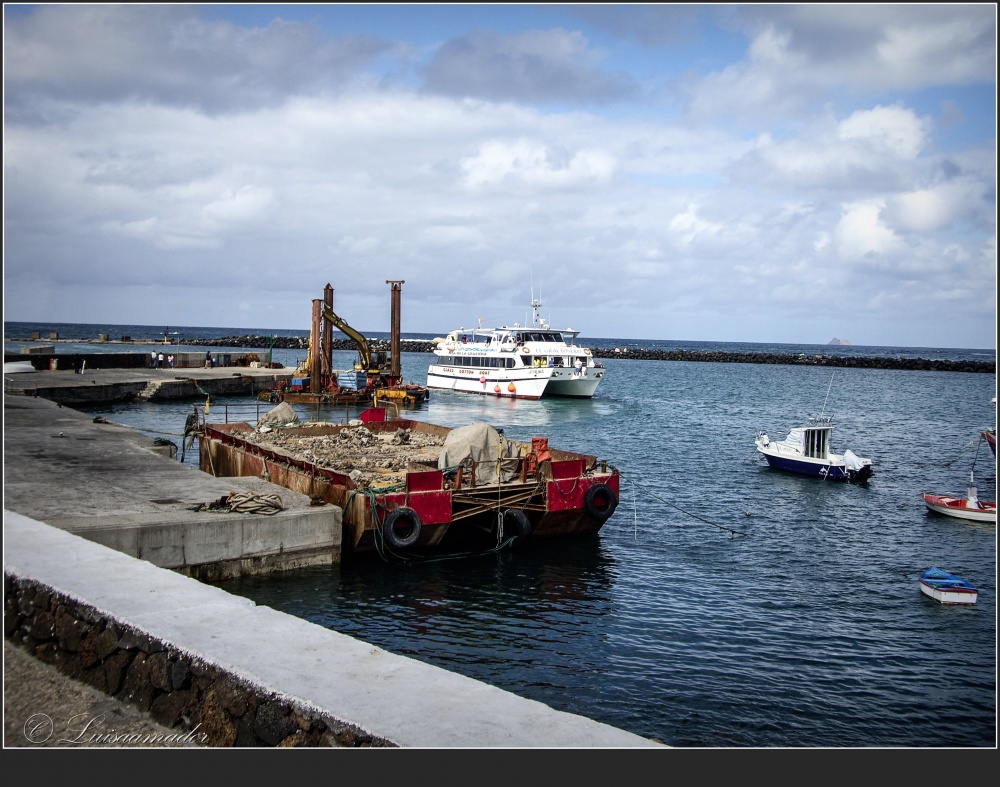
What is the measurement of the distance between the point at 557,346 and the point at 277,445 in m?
39.8

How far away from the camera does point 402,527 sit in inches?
612

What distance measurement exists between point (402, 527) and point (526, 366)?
143ft

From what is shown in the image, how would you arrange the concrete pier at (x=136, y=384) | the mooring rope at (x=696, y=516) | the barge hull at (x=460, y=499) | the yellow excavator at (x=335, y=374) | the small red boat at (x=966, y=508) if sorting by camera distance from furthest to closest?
1. the yellow excavator at (x=335, y=374)
2. the concrete pier at (x=136, y=384)
3. the small red boat at (x=966, y=508)
4. the mooring rope at (x=696, y=516)
5. the barge hull at (x=460, y=499)

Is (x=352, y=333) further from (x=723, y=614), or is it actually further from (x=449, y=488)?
(x=723, y=614)

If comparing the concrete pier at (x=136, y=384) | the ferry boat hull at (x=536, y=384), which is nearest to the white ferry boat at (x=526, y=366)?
the ferry boat hull at (x=536, y=384)

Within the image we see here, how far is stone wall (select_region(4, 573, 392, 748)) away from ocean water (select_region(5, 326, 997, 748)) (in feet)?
18.1

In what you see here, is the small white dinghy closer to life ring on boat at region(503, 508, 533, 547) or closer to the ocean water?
the ocean water

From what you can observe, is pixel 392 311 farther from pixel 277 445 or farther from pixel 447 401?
pixel 277 445

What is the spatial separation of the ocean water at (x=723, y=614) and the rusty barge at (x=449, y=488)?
1.83 feet

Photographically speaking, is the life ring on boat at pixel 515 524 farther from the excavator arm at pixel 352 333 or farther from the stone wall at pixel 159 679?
the excavator arm at pixel 352 333

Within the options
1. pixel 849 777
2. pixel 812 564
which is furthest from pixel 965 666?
pixel 849 777

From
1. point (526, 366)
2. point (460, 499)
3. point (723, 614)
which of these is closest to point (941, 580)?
point (723, 614)

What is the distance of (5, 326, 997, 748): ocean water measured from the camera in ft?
34.5

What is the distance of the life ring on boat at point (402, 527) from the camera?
1531 centimetres
